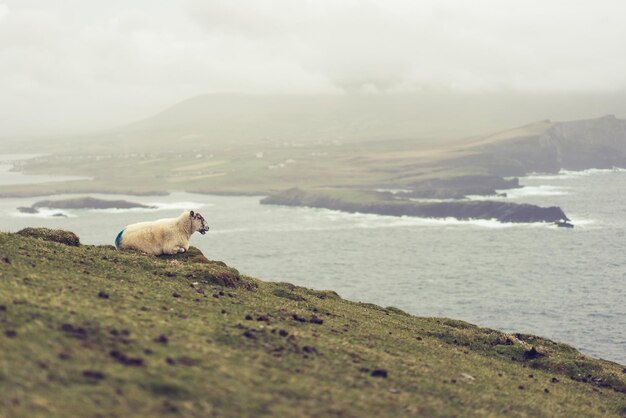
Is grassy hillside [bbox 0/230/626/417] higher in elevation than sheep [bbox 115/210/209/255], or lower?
lower

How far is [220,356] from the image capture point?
73.2 feet

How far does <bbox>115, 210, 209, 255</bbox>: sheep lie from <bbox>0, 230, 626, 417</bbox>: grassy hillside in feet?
4.41

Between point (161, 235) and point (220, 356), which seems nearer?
point (220, 356)

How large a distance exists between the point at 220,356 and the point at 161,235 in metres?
21.4

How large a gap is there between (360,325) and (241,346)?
13912 millimetres

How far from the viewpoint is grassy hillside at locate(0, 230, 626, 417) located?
1795cm

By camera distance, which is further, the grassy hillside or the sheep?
the sheep

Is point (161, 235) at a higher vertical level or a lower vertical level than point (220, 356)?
higher

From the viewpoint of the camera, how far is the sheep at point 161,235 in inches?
1655

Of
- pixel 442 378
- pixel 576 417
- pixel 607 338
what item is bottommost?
pixel 607 338

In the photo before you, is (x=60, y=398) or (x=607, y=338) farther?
(x=607, y=338)

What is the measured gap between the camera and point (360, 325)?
37281 millimetres

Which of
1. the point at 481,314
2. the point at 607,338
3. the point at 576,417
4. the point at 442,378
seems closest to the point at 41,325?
the point at 442,378

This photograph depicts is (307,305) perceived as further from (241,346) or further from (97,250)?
(241,346)
